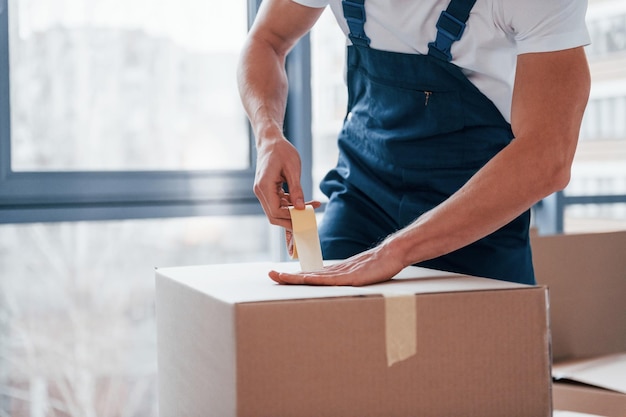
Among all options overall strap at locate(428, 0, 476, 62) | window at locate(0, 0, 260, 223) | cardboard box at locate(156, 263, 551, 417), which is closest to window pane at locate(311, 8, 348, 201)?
window at locate(0, 0, 260, 223)

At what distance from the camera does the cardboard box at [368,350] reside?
736 millimetres

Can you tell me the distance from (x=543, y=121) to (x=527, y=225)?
0.29m

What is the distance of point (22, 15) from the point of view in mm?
1874

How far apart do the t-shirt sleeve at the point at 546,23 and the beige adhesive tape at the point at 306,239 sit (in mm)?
411

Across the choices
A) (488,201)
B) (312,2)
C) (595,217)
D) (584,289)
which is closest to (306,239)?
(488,201)

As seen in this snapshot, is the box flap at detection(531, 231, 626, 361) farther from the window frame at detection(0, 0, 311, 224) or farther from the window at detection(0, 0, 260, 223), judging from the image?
the window at detection(0, 0, 260, 223)

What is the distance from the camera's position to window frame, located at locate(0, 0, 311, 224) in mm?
1841

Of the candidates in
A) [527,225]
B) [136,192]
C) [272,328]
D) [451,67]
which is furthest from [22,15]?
[272,328]

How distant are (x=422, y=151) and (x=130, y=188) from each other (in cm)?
98

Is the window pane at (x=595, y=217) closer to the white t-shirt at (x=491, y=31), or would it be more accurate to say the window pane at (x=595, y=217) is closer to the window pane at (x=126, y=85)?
the window pane at (x=126, y=85)

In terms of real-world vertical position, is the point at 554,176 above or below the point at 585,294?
above

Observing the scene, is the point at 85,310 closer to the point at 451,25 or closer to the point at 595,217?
the point at 451,25

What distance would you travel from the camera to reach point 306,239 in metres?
1.01

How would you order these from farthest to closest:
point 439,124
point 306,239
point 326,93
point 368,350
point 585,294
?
point 326,93
point 585,294
point 439,124
point 306,239
point 368,350
